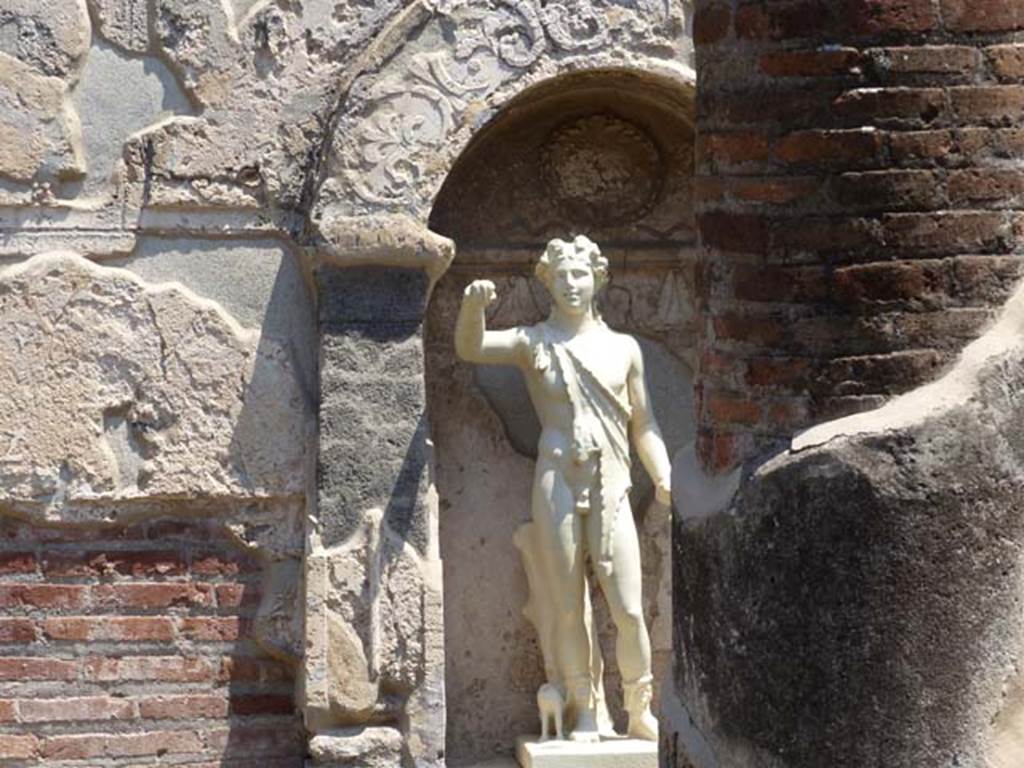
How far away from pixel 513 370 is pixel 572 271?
0.65 meters

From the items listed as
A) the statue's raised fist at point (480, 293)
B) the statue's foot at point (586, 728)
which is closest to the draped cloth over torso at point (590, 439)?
the statue's foot at point (586, 728)

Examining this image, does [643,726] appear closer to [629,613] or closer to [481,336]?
[629,613]

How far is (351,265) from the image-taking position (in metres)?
6.69

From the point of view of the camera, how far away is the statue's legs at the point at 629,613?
277 inches

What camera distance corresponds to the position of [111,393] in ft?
22.2

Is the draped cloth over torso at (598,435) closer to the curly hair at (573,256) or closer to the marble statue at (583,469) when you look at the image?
the marble statue at (583,469)

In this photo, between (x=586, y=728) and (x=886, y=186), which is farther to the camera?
(x=586, y=728)

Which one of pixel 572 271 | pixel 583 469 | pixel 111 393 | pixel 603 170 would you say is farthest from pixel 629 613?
pixel 111 393

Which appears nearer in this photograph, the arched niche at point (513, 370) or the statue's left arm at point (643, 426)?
the statue's left arm at point (643, 426)

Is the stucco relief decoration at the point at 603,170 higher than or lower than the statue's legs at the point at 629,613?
higher

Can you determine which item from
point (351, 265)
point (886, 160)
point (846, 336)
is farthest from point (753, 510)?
point (351, 265)

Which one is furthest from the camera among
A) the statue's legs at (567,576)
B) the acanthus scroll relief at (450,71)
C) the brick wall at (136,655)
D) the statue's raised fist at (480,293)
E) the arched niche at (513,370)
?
the arched niche at (513,370)

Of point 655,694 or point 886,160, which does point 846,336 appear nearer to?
point 886,160

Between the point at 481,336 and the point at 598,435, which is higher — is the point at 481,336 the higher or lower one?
the higher one
